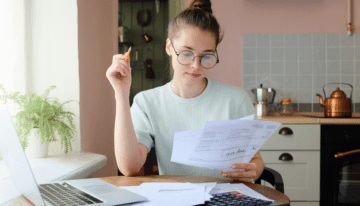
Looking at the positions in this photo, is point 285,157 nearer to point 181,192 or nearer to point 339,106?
point 339,106

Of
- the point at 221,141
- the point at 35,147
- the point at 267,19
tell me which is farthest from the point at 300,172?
the point at 35,147

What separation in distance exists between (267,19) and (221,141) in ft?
7.63

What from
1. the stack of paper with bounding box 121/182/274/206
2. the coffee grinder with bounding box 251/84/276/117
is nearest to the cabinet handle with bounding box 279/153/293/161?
the coffee grinder with bounding box 251/84/276/117

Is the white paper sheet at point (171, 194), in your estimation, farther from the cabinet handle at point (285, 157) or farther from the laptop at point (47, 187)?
the cabinet handle at point (285, 157)

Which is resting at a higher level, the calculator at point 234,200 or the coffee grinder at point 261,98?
the coffee grinder at point 261,98

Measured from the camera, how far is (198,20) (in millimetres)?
1143

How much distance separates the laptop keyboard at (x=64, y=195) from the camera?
65 cm

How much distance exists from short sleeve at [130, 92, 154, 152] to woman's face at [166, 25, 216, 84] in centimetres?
22

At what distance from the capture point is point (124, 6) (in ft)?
12.4

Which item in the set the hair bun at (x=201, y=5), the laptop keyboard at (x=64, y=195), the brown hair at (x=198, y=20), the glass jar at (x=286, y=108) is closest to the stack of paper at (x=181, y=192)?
the laptop keyboard at (x=64, y=195)

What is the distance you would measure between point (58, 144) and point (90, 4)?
2.85ft

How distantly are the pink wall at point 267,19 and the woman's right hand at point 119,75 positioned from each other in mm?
1911

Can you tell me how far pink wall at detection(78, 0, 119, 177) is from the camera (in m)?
1.73

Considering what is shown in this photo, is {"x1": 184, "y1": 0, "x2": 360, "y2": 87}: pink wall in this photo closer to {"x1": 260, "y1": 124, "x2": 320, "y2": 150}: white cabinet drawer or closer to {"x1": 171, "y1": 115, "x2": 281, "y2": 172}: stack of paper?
{"x1": 260, "y1": 124, "x2": 320, "y2": 150}: white cabinet drawer
